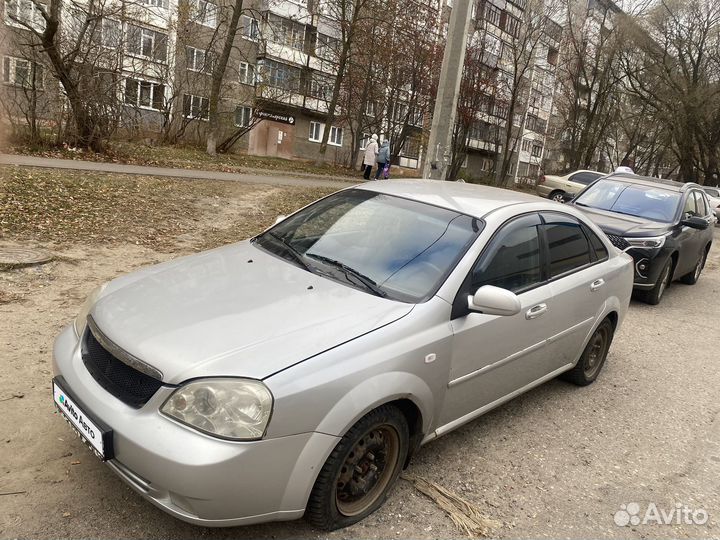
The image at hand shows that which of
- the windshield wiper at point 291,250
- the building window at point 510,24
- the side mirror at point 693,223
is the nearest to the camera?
the windshield wiper at point 291,250

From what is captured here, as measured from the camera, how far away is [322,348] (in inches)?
95.3

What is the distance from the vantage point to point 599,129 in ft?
124

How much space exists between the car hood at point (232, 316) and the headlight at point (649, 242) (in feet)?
18.4

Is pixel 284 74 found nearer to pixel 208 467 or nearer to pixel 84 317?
pixel 84 317

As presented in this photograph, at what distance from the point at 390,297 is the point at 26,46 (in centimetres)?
1562

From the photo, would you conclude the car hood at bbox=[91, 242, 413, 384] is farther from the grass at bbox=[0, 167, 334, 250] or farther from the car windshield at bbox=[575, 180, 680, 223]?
the car windshield at bbox=[575, 180, 680, 223]

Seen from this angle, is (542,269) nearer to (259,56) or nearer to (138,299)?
(138,299)

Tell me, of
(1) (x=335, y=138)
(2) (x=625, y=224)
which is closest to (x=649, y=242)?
(2) (x=625, y=224)

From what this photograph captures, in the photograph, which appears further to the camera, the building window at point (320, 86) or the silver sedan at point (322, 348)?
the building window at point (320, 86)

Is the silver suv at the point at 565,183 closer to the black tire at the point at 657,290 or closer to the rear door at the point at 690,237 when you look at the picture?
the rear door at the point at 690,237

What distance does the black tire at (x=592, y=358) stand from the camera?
444 cm

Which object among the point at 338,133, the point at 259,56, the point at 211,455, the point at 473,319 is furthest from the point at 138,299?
the point at 338,133

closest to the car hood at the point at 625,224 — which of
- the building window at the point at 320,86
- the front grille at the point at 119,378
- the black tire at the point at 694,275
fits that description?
the black tire at the point at 694,275

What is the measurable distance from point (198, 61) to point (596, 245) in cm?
2890
